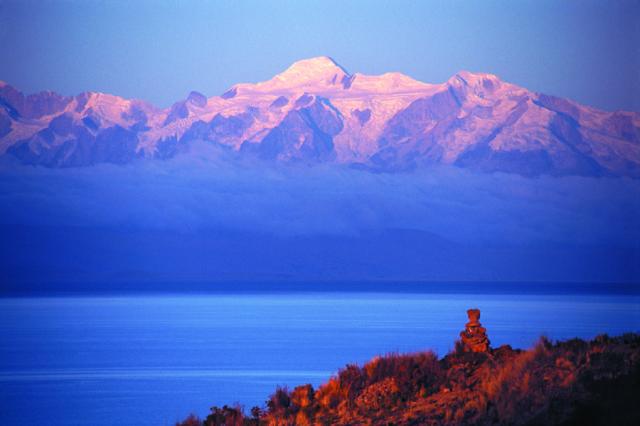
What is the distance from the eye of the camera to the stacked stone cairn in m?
19.0

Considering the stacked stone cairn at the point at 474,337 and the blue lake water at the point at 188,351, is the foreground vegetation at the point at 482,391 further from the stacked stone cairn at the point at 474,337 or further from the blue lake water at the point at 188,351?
the blue lake water at the point at 188,351

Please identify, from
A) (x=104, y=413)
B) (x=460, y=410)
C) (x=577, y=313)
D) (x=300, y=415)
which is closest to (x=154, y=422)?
(x=104, y=413)

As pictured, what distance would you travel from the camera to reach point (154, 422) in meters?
39.8

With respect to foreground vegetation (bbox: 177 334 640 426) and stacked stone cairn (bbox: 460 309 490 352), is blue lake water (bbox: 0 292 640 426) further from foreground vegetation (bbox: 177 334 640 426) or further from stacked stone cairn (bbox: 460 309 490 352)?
foreground vegetation (bbox: 177 334 640 426)

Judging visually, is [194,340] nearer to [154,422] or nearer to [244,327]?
[244,327]

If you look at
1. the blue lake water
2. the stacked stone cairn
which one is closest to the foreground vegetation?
the stacked stone cairn

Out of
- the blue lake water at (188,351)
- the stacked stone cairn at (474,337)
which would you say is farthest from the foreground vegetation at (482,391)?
the blue lake water at (188,351)

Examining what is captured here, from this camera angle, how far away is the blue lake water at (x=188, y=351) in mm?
46062

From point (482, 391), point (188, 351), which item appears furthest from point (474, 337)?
point (188, 351)

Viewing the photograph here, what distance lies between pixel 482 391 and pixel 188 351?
63.0 meters

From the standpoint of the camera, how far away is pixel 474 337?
19141 millimetres

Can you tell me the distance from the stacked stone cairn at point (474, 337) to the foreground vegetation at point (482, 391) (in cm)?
23

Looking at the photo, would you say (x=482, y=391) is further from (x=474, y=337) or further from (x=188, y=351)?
(x=188, y=351)

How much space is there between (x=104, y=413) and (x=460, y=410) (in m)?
30.1
